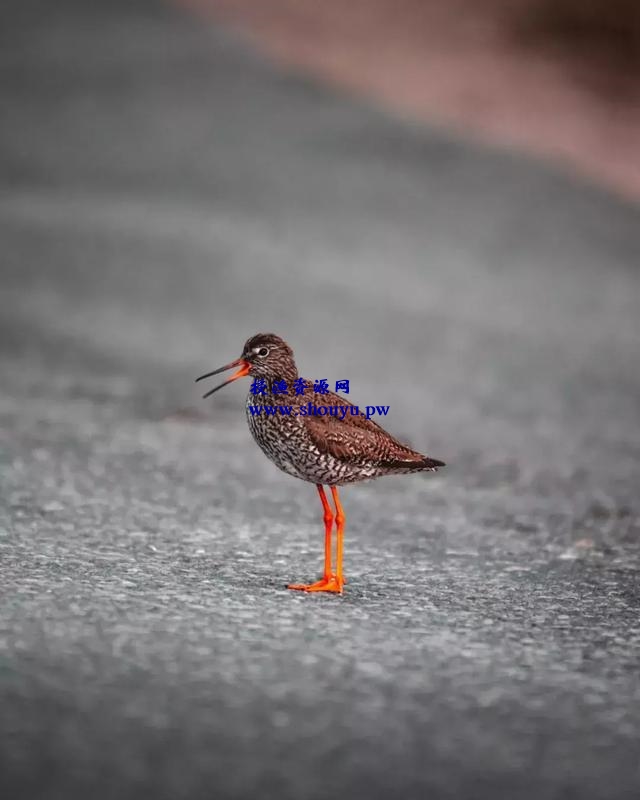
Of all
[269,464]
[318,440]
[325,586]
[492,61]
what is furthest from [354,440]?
[492,61]

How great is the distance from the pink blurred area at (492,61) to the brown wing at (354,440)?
1239 cm

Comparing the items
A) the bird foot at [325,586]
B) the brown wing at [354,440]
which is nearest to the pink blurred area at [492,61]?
the brown wing at [354,440]

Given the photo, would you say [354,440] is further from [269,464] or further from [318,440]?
[269,464]

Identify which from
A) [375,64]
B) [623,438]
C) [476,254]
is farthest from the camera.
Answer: [375,64]

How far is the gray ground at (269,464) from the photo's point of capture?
4.62 metres

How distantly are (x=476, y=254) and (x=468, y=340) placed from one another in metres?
2.93

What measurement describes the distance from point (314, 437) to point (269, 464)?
3.44 meters

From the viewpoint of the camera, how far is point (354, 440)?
673 cm

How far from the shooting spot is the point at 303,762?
4.34 meters

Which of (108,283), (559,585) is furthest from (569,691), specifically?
(108,283)

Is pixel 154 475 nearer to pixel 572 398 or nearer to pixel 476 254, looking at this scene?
pixel 572 398

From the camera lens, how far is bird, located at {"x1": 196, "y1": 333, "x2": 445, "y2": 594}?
657 centimetres

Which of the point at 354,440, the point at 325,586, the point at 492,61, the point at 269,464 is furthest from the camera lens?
the point at 492,61

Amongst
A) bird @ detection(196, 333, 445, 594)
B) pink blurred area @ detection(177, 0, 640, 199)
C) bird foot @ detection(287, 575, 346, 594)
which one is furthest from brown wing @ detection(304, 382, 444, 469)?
pink blurred area @ detection(177, 0, 640, 199)
